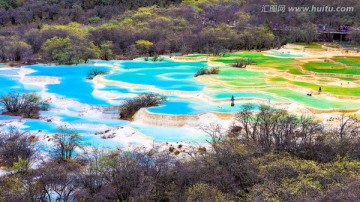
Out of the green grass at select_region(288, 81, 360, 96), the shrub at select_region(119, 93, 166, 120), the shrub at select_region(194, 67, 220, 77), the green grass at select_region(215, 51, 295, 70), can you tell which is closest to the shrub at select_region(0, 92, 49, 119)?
the shrub at select_region(119, 93, 166, 120)

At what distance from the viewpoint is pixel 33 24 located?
68000mm

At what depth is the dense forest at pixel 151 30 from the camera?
48281 millimetres

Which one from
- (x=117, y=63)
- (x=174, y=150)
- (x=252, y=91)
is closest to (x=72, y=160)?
(x=174, y=150)

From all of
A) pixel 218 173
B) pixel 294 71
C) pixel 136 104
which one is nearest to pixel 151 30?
pixel 294 71

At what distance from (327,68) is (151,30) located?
2623 centimetres

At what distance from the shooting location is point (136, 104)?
2575cm

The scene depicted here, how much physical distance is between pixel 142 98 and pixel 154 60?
19.4 m

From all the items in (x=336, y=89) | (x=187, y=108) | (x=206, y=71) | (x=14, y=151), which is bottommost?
(x=14, y=151)

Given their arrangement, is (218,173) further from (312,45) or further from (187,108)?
(312,45)

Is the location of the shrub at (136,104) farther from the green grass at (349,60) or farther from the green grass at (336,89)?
the green grass at (349,60)

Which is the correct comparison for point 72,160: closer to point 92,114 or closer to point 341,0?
point 92,114

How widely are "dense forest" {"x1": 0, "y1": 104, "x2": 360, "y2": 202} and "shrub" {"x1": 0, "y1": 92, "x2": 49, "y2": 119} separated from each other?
8172 mm

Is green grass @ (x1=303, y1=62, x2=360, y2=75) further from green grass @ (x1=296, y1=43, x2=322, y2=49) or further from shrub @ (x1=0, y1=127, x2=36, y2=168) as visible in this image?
shrub @ (x1=0, y1=127, x2=36, y2=168)

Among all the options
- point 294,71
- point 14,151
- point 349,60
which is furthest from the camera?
point 349,60
